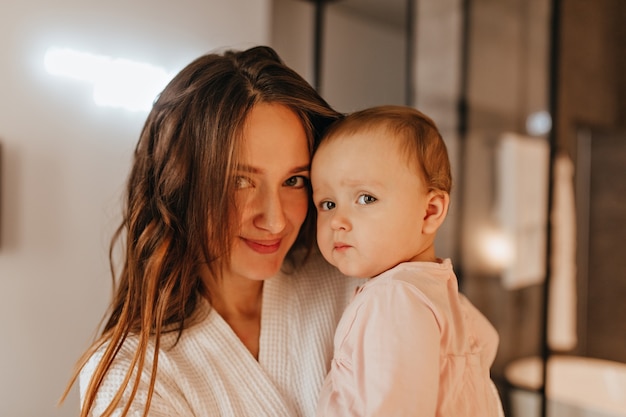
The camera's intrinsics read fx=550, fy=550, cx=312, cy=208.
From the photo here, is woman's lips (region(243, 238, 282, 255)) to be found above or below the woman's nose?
below

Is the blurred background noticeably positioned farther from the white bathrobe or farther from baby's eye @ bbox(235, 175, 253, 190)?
baby's eye @ bbox(235, 175, 253, 190)

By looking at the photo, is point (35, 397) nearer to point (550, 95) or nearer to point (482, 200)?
point (482, 200)

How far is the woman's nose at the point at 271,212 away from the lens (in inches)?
40.3

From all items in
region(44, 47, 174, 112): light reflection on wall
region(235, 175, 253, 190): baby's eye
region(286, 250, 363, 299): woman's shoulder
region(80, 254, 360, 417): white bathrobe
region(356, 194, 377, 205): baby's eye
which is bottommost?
region(80, 254, 360, 417): white bathrobe

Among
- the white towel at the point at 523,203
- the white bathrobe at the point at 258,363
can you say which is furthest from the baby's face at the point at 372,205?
the white towel at the point at 523,203

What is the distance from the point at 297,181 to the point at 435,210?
0.29 metres

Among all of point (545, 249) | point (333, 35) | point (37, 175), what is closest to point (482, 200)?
point (545, 249)

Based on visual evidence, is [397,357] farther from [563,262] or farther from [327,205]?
[563,262]

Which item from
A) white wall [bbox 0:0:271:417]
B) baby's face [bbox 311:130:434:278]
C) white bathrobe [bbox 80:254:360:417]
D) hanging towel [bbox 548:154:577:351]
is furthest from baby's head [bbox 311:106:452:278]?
hanging towel [bbox 548:154:577:351]

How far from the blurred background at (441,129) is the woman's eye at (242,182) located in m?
0.62

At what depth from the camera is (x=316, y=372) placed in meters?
1.10

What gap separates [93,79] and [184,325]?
773 millimetres

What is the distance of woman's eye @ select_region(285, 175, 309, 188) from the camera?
1.10 metres

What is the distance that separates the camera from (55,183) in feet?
4.64
